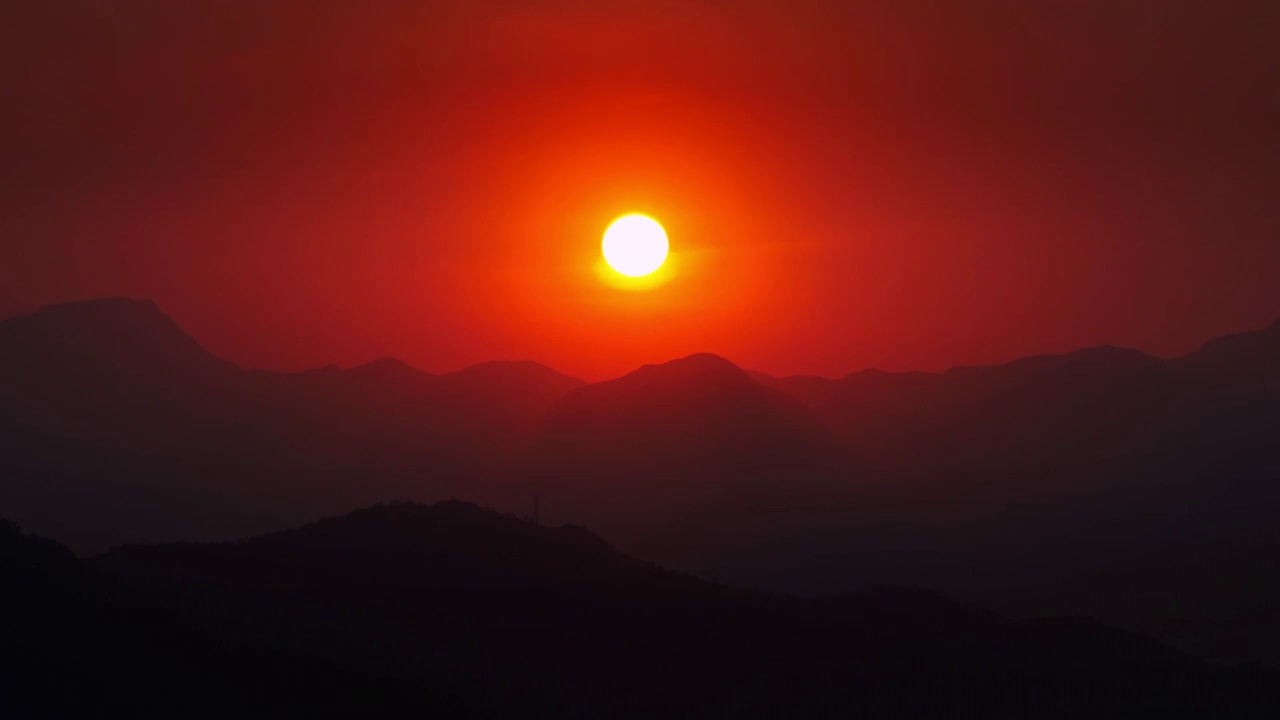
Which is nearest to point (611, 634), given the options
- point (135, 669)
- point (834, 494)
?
point (135, 669)

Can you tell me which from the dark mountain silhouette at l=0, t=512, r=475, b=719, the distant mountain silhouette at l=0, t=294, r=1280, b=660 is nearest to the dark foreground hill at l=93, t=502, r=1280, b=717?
the dark mountain silhouette at l=0, t=512, r=475, b=719

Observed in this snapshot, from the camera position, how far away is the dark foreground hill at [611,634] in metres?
39.1

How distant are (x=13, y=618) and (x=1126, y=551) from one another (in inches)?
4508

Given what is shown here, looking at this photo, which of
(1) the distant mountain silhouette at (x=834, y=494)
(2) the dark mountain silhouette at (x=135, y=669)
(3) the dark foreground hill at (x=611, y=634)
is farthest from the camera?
(1) the distant mountain silhouette at (x=834, y=494)

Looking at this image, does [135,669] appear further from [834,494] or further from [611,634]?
[834,494]

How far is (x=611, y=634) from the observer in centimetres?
4488

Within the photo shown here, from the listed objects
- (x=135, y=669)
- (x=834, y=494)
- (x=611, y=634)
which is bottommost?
(x=135, y=669)

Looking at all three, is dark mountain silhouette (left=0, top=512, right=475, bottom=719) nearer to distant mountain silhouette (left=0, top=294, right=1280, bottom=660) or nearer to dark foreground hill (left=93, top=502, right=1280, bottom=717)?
dark foreground hill (left=93, top=502, right=1280, bottom=717)

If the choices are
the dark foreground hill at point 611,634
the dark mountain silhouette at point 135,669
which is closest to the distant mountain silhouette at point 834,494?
the dark foreground hill at point 611,634

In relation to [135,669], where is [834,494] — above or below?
above

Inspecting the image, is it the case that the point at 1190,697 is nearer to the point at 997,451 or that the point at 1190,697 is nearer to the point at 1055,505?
the point at 1055,505

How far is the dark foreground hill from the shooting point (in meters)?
39.1

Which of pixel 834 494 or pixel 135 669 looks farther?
pixel 834 494

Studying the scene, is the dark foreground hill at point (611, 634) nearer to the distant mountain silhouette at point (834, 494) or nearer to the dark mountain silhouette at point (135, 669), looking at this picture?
the dark mountain silhouette at point (135, 669)
